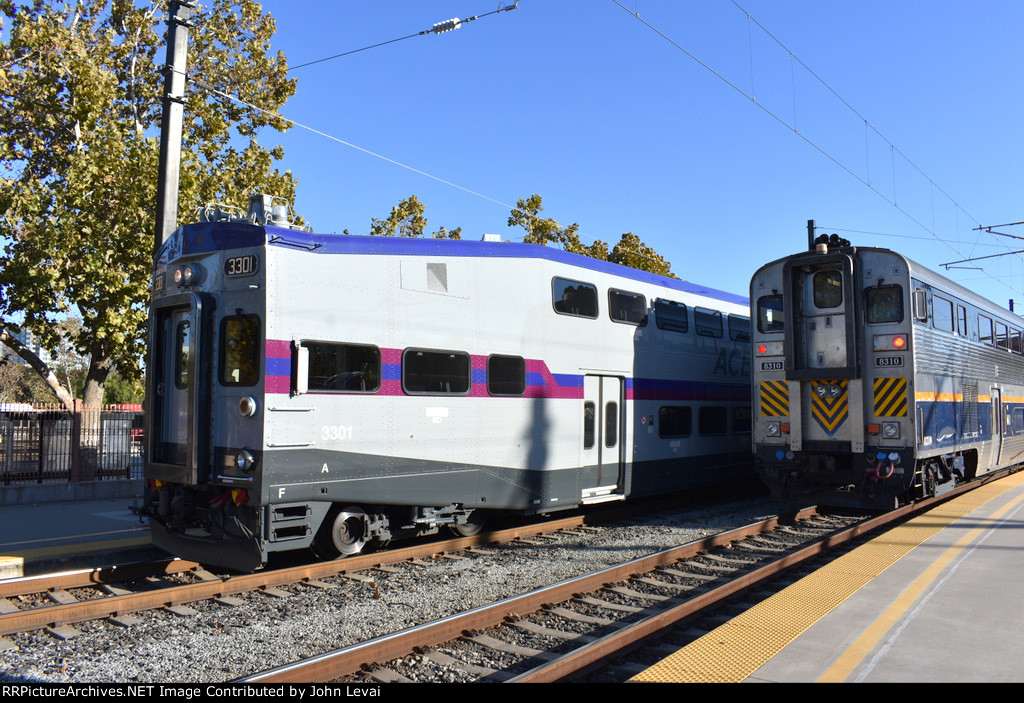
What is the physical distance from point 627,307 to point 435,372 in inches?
168

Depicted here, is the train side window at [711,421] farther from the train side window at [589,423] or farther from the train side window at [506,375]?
the train side window at [506,375]

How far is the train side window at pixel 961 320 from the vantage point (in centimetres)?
1320

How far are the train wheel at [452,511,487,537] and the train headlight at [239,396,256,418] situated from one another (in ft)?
11.1

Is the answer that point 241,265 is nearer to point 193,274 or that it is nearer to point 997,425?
point 193,274

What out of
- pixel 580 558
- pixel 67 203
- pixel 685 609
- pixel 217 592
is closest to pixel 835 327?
pixel 580 558

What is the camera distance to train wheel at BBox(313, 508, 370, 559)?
26.9 ft

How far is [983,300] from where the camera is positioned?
15.1 metres

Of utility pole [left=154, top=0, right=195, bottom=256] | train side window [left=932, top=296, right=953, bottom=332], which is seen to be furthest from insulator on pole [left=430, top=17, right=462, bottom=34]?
train side window [left=932, top=296, right=953, bottom=332]

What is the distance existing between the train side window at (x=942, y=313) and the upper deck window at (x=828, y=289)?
1.66 meters

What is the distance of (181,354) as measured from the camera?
8523mm

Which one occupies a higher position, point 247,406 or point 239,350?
point 239,350

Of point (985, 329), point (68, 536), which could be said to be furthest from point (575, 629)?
point (985, 329)

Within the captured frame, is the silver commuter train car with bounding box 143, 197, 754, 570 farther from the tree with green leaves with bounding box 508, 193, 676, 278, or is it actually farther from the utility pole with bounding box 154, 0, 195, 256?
the tree with green leaves with bounding box 508, 193, 676, 278
